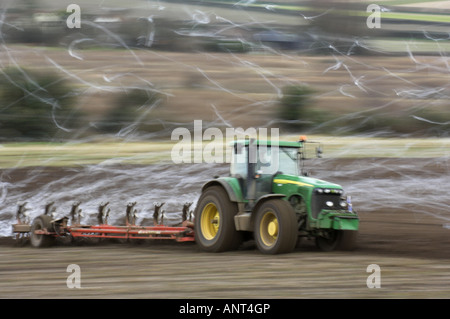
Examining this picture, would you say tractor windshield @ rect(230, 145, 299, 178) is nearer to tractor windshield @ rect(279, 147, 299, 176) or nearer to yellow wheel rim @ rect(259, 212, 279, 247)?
tractor windshield @ rect(279, 147, 299, 176)

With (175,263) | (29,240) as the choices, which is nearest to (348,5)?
(29,240)

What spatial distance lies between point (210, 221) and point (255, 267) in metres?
2.43

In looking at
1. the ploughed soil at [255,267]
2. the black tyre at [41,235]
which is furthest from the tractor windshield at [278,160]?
the black tyre at [41,235]

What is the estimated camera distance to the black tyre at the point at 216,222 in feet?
36.7

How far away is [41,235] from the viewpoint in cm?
1328

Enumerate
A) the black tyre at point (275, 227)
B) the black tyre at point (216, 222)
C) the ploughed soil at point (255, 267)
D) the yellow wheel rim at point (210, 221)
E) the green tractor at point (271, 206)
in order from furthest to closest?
the yellow wheel rim at point (210, 221) → the black tyre at point (216, 222) → the green tractor at point (271, 206) → the black tyre at point (275, 227) → the ploughed soil at point (255, 267)

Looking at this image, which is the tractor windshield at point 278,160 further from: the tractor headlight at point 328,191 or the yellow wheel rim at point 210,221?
the yellow wheel rim at point 210,221

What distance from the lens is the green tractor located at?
34.9 feet

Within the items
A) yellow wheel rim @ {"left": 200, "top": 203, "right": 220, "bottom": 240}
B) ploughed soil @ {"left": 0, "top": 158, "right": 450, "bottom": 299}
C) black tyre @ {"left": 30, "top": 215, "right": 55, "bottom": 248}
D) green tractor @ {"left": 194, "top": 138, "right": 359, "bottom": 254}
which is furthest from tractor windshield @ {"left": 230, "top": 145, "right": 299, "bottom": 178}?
black tyre @ {"left": 30, "top": 215, "right": 55, "bottom": 248}

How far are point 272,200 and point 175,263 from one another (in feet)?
5.60

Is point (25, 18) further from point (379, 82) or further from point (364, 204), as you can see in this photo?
point (364, 204)

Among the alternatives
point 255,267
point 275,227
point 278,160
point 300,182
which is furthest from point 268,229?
point 255,267

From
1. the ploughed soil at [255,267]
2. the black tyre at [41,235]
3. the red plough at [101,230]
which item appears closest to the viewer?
the ploughed soil at [255,267]

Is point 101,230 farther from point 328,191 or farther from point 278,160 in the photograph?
point 328,191
